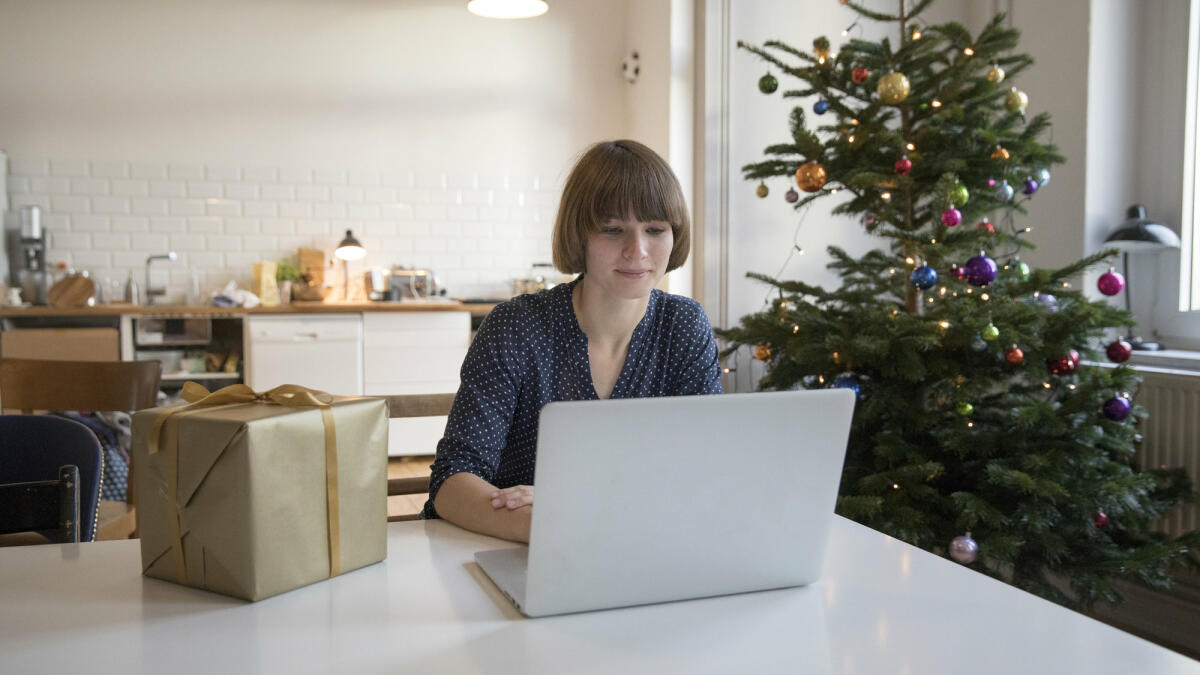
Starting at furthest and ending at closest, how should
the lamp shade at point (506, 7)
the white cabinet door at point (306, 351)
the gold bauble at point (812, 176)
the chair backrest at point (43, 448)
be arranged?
the white cabinet door at point (306, 351)
the lamp shade at point (506, 7)
the gold bauble at point (812, 176)
the chair backrest at point (43, 448)

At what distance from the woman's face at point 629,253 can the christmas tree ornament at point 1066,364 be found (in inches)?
54.4

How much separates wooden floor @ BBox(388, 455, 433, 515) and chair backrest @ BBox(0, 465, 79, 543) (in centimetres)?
267

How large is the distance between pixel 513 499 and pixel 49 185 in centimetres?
473

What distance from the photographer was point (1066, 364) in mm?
2359

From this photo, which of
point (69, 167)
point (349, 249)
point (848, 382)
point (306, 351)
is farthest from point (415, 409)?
point (69, 167)

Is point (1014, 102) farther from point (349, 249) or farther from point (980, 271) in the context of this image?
point (349, 249)

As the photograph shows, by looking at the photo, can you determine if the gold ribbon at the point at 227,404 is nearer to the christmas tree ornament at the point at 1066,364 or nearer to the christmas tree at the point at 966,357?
the christmas tree at the point at 966,357

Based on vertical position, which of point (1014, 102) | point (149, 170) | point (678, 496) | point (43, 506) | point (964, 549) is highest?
point (149, 170)

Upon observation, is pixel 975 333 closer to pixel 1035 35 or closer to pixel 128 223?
pixel 1035 35

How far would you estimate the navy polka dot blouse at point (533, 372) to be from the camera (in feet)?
4.71

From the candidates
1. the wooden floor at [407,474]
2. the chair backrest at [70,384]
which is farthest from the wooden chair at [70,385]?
the wooden floor at [407,474]

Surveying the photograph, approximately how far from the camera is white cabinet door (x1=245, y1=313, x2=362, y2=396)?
458 centimetres

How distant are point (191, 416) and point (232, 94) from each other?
15.4ft

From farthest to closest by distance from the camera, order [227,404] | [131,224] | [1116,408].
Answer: [131,224], [1116,408], [227,404]
